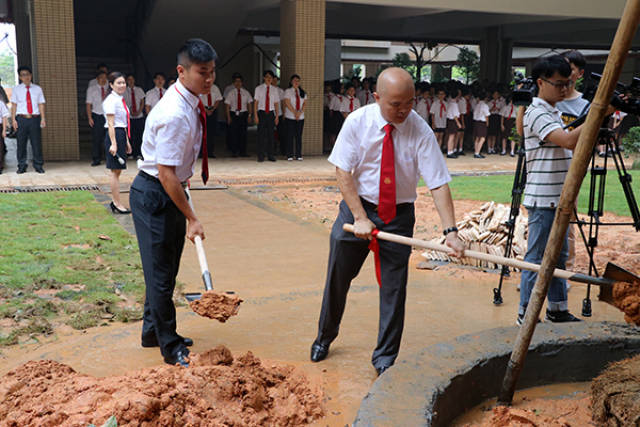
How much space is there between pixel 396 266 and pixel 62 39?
38.8 feet

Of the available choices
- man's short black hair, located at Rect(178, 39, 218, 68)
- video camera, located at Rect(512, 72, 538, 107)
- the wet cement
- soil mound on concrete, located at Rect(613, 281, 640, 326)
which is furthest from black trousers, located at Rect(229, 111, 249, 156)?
soil mound on concrete, located at Rect(613, 281, 640, 326)

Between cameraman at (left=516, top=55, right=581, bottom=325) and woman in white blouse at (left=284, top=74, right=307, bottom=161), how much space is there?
1073 centimetres

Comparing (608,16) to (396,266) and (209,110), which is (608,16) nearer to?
(209,110)

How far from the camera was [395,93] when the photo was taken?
352 cm

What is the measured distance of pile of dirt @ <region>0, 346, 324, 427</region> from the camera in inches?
114

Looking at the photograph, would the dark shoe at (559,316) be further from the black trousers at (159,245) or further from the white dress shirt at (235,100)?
the white dress shirt at (235,100)

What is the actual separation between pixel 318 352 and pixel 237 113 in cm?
1204

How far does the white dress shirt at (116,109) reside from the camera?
8156 mm

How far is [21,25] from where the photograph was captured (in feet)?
68.3

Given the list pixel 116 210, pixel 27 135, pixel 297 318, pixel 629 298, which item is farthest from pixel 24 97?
pixel 629 298

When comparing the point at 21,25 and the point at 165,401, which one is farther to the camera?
the point at 21,25

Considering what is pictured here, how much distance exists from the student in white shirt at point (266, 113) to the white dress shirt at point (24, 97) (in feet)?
15.2

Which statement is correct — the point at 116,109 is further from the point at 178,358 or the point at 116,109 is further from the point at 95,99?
the point at 95,99

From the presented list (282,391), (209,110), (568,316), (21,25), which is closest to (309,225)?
(568,316)
